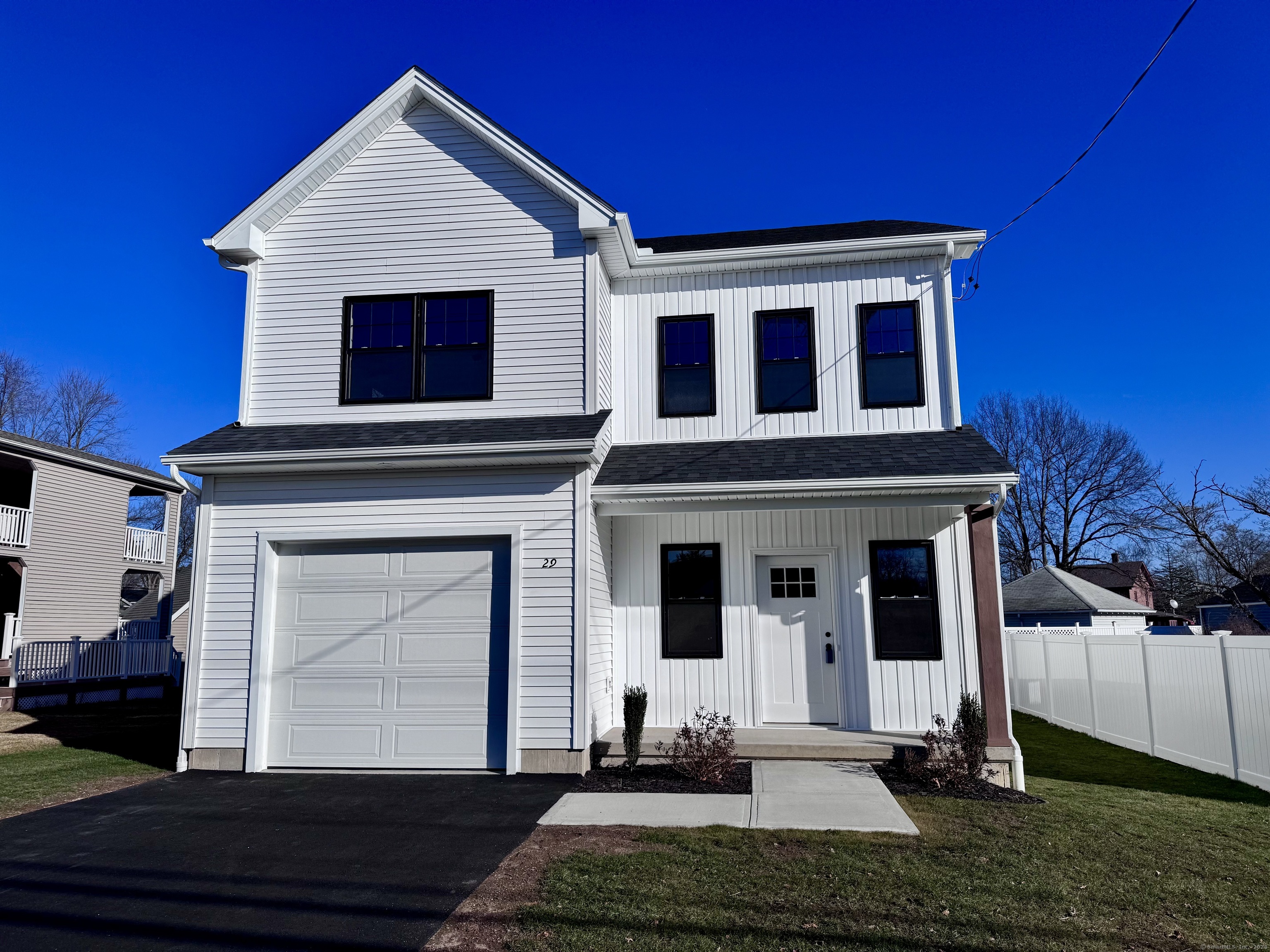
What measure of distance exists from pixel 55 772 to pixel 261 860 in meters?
5.42

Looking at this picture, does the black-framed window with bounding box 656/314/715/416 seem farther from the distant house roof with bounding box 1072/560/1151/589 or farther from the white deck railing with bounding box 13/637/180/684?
the distant house roof with bounding box 1072/560/1151/589

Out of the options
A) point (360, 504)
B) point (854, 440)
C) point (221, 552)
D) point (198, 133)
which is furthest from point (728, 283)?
point (198, 133)

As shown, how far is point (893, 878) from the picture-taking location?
5340 mm

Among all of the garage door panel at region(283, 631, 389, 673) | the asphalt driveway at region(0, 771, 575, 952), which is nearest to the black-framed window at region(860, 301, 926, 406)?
the asphalt driveway at region(0, 771, 575, 952)

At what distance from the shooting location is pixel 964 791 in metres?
7.98

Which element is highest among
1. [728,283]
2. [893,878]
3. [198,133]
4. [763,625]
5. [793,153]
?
[198,133]

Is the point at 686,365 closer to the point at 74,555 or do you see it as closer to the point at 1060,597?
the point at 74,555

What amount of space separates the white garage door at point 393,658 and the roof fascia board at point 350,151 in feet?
13.8

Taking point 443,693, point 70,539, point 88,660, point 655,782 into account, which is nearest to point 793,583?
point 655,782

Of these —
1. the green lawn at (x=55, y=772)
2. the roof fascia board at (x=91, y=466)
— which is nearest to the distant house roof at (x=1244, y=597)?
the green lawn at (x=55, y=772)

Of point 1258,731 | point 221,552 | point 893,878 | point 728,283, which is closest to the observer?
point 893,878

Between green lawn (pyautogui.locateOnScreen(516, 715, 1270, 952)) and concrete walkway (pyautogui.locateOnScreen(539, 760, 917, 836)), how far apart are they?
0.22 metres

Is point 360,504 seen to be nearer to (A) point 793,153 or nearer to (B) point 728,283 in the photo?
(B) point 728,283

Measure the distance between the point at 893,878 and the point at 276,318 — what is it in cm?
916
